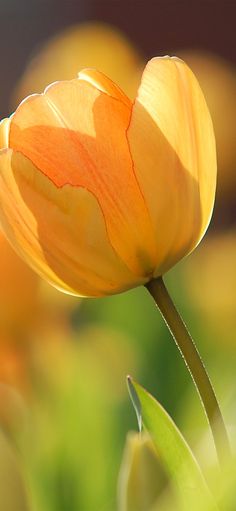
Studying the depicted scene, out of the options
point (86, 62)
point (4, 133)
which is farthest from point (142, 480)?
point (86, 62)

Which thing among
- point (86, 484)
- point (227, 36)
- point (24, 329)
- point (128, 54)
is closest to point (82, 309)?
point (24, 329)

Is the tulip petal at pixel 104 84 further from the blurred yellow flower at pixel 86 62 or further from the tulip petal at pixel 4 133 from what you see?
the blurred yellow flower at pixel 86 62

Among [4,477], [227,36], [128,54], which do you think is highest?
[4,477]

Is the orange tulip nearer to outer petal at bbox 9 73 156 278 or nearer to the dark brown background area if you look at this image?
outer petal at bbox 9 73 156 278

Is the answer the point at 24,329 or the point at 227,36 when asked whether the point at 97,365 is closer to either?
the point at 24,329

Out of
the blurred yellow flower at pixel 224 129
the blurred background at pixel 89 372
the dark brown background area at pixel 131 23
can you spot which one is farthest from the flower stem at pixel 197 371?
the dark brown background area at pixel 131 23

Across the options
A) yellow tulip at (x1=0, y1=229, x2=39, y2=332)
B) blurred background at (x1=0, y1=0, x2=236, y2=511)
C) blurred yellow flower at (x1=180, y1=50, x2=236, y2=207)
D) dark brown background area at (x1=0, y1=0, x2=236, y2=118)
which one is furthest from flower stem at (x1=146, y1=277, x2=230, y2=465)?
dark brown background area at (x1=0, y1=0, x2=236, y2=118)
